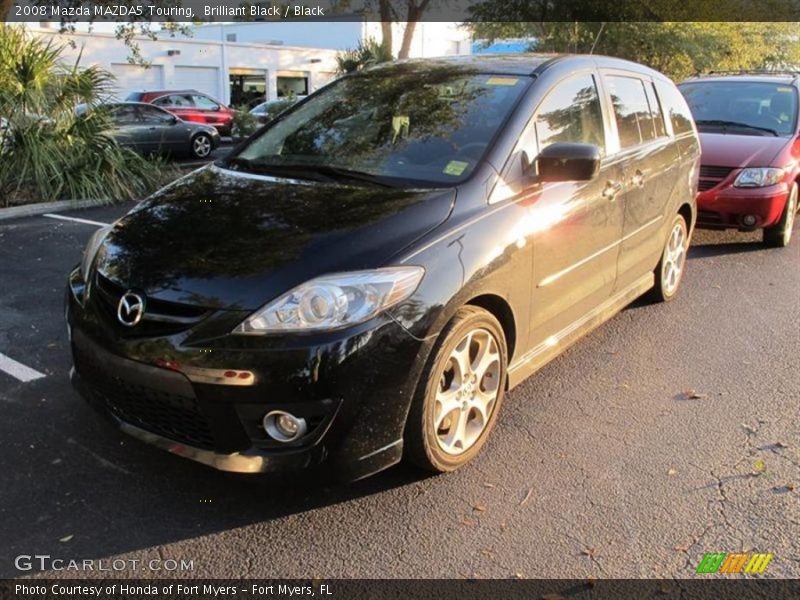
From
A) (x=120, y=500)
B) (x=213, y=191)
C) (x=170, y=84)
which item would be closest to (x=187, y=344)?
(x=120, y=500)

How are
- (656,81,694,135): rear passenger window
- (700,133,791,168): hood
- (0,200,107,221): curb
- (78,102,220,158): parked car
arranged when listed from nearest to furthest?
(656,81,694,135): rear passenger window → (700,133,791,168): hood → (0,200,107,221): curb → (78,102,220,158): parked car

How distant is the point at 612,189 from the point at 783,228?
4.28 meters

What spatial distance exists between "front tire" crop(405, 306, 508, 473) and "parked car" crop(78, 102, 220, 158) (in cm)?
1320

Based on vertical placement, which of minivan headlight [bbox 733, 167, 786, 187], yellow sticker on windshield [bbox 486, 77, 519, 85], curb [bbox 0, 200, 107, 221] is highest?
yellow sticker on windshield [bbox 486, 77, 519, 85]

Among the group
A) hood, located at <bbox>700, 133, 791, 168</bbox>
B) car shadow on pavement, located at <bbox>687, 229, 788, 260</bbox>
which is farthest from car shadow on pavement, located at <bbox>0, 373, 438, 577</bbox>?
hood, located at <bbox>700, 133, 791, 168</bbox>

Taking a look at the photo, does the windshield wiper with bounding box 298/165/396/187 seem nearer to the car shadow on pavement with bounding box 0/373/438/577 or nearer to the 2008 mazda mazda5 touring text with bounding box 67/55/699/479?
the 2008 mazda mazda5 touring text with bounding box 67/55/699/479

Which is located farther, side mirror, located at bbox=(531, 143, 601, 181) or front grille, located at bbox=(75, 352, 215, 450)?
side mirror, located at bbox=(531, 143, 601, 181)

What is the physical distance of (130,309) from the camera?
9.36 ft

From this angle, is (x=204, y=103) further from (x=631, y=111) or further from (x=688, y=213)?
(x=631, y=111)

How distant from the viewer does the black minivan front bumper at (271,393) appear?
2.65m

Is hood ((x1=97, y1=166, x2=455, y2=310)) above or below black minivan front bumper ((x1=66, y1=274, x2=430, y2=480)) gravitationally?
above

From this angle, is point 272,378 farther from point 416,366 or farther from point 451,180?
point 451,180

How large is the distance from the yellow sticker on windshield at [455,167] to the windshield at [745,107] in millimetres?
5626

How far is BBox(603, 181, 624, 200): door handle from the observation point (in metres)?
4.20
